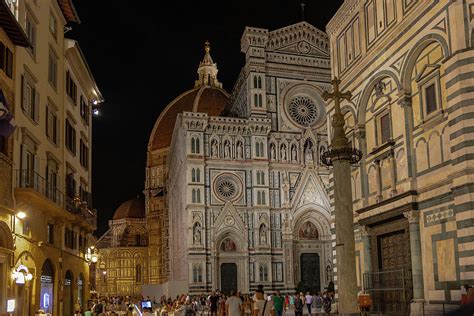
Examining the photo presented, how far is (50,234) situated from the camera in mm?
26469

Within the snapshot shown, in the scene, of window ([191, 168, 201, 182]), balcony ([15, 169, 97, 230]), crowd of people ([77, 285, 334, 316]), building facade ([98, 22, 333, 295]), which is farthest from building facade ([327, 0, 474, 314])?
building facade ([98, 22, 333, 295])

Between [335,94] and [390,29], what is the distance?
221 inches

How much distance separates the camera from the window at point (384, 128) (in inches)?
847

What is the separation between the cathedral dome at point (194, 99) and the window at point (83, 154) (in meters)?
58.4

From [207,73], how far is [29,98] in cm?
8260

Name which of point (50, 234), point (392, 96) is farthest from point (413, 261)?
point (50, 234)

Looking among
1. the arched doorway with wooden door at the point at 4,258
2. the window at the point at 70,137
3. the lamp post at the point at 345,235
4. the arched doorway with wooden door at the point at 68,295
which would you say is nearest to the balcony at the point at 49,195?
the arched doorway with wooden door at the point at 4,258

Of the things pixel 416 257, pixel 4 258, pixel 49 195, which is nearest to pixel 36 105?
pixel 49 195

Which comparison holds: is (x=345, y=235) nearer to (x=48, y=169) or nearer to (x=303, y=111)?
(x=48, y=169)

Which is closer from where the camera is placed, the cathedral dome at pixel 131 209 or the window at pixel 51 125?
the window at pixel 51 125

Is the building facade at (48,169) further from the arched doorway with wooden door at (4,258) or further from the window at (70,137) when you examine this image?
the arched doorway with wooden door at (4,258)

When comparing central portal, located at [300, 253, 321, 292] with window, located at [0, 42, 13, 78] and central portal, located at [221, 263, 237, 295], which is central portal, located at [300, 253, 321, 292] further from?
window, located at [0, 42, 13, 78]

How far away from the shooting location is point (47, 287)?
25797 millimetres

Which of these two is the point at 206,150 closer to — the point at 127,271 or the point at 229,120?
the point at 229,120
